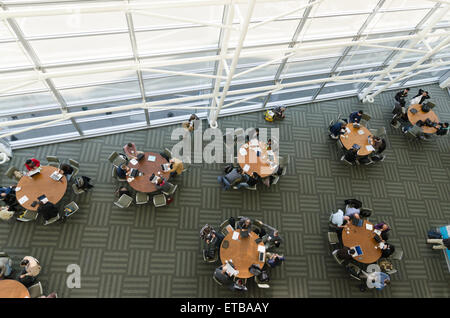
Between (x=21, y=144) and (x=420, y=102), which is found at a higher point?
(x=420, y=102)

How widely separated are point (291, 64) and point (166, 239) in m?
6.46

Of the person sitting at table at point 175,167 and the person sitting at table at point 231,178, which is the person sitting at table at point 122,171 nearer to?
the person sitting at table at point 175,167

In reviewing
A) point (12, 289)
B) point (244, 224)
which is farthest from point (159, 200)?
point (12, 289)

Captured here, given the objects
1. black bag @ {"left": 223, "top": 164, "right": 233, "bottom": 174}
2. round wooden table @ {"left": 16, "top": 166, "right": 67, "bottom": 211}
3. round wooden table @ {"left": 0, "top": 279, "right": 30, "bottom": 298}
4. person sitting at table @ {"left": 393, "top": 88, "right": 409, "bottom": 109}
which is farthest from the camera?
person sitting at table @ {"left": 393, "top": 88, "right": 409, "bottom": 109}

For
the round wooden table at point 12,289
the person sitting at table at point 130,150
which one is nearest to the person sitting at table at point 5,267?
the round wooden table at point 12,289

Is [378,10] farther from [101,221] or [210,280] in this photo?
[101,221]

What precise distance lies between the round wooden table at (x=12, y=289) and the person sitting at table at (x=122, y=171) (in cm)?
344

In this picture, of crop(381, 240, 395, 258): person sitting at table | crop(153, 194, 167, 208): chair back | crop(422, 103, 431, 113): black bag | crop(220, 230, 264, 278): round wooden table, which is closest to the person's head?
crop(153, 194, 167, 208): chair back

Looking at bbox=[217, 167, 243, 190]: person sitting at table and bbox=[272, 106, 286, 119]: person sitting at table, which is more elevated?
bbox=[272, 106, 286, 119]: person sitting at table

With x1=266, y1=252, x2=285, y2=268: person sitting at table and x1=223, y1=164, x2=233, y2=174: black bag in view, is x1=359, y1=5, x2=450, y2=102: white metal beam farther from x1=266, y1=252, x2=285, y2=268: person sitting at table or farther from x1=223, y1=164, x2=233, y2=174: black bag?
x1=266, y1=252, x2=285, y2=268: person sitting at table

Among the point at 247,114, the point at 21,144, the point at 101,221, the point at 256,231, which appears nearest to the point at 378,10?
the point at 247,114

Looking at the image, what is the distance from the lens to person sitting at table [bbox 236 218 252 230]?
27.4ft

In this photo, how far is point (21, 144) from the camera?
961 cm

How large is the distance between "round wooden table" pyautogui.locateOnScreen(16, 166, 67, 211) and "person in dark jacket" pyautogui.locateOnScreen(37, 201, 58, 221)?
0.17 m
